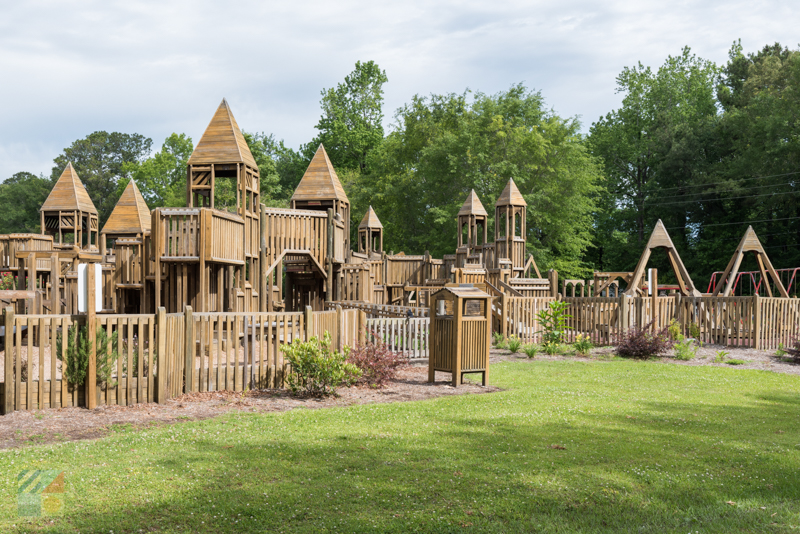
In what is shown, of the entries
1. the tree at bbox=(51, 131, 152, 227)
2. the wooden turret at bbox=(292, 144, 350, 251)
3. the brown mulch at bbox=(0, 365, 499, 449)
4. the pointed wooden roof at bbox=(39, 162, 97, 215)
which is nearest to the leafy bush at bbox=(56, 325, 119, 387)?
the brown mulch at bbox=(0, 365, 499, 449)

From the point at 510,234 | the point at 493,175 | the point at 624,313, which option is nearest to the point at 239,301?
the point at 624,313

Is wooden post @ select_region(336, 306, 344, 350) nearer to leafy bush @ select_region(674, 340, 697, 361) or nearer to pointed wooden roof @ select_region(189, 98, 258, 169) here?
pointed wooden roof @ select_region(189, 98, 258, 169)

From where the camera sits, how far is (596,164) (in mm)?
51562

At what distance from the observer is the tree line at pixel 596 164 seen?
151ft

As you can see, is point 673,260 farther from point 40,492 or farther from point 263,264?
point 40,492

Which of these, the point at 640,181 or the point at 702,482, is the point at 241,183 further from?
the point at 640,181

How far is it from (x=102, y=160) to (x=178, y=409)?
83.3 meters

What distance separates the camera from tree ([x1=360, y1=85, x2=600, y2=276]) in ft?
151

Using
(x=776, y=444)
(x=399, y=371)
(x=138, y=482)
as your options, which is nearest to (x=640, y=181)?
(x=399, y=371)

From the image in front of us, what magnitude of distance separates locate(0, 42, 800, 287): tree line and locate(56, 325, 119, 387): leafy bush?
35.6 meters

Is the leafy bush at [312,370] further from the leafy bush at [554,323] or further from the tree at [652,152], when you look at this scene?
the tree at [652,152]

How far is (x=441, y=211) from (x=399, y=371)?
31119 millimetres

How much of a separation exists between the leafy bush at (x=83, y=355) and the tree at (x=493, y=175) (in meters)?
35.5

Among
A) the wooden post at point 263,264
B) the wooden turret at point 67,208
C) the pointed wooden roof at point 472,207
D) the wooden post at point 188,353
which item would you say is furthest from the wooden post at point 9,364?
the wooden turret at point 67,208
